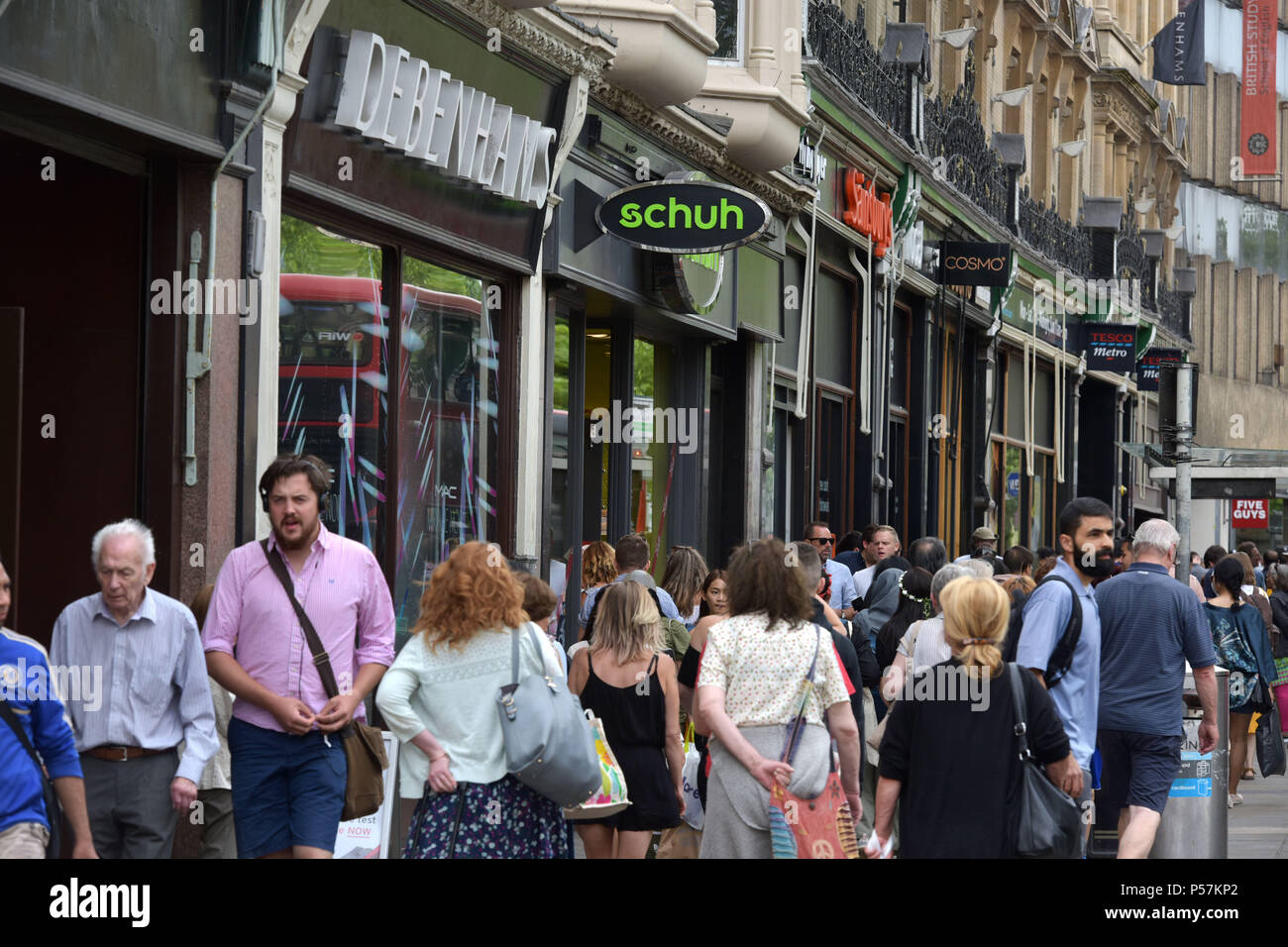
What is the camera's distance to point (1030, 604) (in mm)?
9086

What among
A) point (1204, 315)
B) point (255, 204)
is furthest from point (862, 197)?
point (1204, 315)

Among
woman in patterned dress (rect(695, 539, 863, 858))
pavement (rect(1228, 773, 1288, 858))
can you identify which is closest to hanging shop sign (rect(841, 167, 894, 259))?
pavement (rect(1228, 773, 1288, 858))

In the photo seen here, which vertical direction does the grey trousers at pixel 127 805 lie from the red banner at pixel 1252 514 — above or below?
below

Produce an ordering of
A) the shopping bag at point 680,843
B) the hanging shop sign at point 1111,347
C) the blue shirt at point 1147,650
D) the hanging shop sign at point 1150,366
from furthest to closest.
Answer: the hanging shop sign at point 1150,366 → the hanging shop sign at point 1111,347 → the shopping bag at point 680,843 → the blue shirt at point 1147,650

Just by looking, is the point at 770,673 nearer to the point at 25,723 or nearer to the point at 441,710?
the point at 441,710

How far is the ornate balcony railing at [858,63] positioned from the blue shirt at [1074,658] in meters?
11.6

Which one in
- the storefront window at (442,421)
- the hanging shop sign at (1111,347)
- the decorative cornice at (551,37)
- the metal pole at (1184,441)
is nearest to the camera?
the storefront window at (442,421)

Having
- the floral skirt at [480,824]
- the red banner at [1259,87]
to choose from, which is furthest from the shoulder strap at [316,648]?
the red banner at [1259,87]

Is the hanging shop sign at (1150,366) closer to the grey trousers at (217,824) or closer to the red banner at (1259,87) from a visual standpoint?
the red banner at (1259,87)

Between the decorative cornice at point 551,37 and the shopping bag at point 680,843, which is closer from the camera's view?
the shopping bag at point 680,843

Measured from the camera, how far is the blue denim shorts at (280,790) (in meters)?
7.55

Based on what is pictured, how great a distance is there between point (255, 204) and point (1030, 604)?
165 inches
